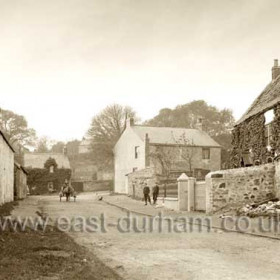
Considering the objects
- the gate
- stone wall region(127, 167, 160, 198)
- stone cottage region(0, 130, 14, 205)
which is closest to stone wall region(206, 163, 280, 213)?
the gate

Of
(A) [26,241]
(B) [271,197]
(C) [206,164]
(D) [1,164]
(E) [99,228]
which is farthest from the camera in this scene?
(C) [206,164]

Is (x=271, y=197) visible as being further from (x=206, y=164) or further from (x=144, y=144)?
(x=206, y=164)

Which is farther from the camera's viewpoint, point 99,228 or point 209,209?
point 209,209

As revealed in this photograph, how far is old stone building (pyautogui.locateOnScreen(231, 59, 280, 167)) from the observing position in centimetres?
2372

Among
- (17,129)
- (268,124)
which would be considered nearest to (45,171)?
(17,129)

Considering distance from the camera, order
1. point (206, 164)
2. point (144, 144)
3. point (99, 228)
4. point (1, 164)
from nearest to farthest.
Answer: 1. point (99, 228)
2. point (1, 164)
3. point (144, 144)
4. point (206, 164)

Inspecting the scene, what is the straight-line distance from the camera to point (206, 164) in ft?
176

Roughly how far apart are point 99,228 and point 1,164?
11247 mm

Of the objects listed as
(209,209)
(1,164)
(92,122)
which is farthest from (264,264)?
(92,122)

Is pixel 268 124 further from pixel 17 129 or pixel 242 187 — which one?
pixel 17 129

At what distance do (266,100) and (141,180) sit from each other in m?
13.8

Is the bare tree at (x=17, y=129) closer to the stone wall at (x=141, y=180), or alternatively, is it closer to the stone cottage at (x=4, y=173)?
the stone wall at (x=141, y=180)

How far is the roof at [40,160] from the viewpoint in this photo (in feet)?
Result: 213

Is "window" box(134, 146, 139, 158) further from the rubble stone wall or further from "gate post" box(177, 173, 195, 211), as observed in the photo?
the rubble stone wall
